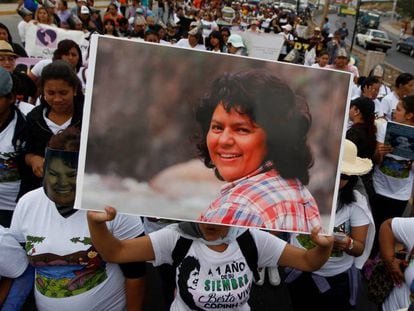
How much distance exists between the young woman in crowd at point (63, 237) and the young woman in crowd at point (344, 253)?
3.56ft

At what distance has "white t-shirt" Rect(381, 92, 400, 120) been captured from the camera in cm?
457

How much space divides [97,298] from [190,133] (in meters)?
0.94

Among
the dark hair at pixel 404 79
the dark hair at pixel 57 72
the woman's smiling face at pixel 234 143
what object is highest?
the dark hair at pixel 404 79

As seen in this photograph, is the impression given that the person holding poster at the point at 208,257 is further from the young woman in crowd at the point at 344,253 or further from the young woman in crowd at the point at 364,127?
the young woman in crowd at the point at 364,127

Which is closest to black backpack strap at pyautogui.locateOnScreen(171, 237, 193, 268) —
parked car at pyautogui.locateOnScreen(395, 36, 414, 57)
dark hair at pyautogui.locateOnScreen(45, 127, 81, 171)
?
dark hair at pyautogui.locateOnScreen(45, 127, 81, 171)

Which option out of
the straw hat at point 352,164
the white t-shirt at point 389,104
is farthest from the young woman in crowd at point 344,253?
the white t-shirt at point 389,104

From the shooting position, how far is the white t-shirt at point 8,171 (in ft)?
8.98

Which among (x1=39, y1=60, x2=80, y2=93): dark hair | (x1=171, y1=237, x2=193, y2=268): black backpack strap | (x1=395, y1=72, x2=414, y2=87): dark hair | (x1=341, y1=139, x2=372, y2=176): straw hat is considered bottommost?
(x1=171, y1=237, x2=193, y2=268): black backpack strap

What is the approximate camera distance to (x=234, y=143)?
1.69 metres

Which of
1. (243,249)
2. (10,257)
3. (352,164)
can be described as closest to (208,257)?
(243,249)

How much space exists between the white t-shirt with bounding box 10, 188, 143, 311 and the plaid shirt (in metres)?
0.54

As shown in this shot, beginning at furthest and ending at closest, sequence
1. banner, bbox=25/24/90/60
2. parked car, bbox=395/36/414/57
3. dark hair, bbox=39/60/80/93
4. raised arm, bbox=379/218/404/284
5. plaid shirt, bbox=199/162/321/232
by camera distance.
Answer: parked car, bbox=395/36/414/57, banner, bbox=25/24/90/60, dark hair, bbox=39/60/80/93, raised arm, bbox=379/218/404/284, plaid shirt, bbox=199/162/321/232

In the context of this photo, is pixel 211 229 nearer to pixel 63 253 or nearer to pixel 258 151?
pixel 258 151

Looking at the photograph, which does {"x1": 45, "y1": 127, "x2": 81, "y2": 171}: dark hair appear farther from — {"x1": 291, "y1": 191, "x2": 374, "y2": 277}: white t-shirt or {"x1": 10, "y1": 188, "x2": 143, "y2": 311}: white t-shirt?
{"x1": 291, "y1": 191, "x2": 374, "y2": 277}: white t-shirt
